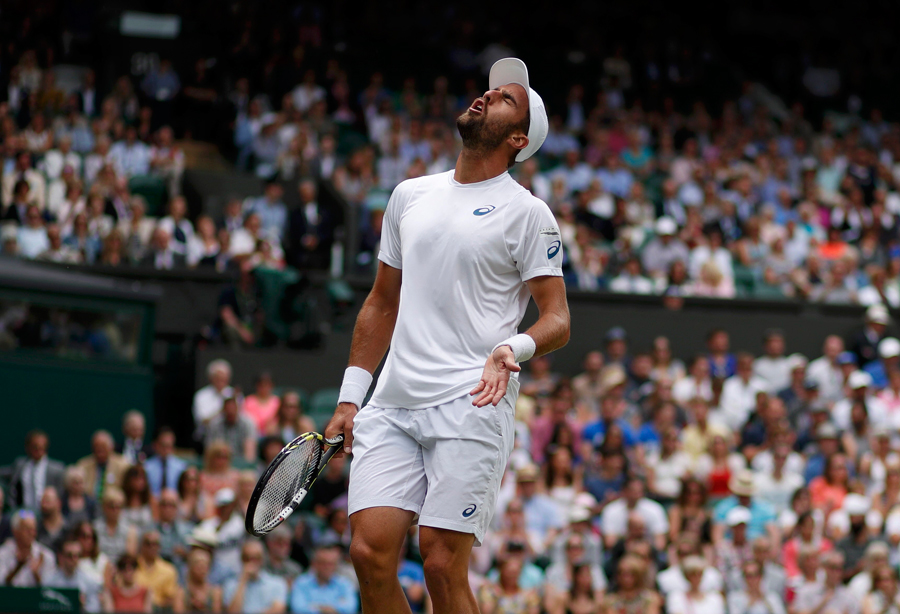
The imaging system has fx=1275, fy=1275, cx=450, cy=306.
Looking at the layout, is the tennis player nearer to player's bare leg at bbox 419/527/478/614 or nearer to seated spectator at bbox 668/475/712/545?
player's bare leg at bbox 419/527/478/614

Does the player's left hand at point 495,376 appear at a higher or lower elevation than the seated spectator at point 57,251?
lower

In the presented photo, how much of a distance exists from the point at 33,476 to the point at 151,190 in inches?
212

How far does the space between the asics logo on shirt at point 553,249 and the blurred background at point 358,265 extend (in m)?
5.46

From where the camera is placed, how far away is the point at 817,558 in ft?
34.2

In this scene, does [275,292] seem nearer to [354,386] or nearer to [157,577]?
[157,577]

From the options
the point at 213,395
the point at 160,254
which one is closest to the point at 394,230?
the point at 213,395

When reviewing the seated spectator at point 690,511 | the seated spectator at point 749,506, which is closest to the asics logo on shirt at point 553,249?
the seated spectator at point 690,511

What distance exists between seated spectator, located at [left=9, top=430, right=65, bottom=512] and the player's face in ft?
21.3

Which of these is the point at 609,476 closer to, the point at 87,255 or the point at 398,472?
the point at 87,255

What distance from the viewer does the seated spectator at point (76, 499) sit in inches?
377

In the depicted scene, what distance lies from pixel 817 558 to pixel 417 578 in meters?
3.34

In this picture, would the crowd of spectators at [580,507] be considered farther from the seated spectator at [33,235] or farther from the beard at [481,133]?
the beard at [481,133]

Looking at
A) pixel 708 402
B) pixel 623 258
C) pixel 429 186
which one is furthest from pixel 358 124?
pixel 429 186

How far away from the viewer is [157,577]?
9.07 meters
